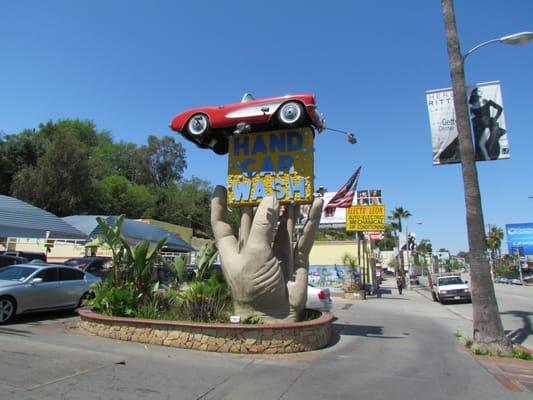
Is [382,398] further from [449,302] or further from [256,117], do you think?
[449,302]

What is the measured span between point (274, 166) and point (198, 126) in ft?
7.68

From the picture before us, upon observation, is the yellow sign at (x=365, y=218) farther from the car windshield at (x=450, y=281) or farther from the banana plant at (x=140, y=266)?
the banana plant at (x=140, y=266)

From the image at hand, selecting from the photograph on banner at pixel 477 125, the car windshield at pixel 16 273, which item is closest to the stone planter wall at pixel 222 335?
the car windshield at pixel 16 273

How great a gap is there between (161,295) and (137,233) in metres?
18.5

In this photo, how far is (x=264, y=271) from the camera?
976 cm

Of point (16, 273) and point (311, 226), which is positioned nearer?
point (311, 226)

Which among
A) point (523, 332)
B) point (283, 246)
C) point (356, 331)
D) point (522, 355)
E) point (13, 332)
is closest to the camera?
point (522, 355)

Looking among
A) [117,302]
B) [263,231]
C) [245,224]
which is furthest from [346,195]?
[117,302]

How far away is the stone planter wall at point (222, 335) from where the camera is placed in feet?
28.0

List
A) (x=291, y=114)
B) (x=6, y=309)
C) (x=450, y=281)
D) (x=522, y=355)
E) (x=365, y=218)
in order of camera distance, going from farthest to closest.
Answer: (x=365, y=218) → (x=450, y=281) → (x=291, y=114) → (x=6, y=309) → (x=522, y=355)

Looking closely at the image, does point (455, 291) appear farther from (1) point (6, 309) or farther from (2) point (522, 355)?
(1) point (6, 309)

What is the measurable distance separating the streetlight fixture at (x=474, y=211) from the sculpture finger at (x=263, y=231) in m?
4.63

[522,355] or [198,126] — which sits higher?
[198,126]

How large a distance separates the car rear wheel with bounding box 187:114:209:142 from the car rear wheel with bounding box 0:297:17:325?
620 cm
